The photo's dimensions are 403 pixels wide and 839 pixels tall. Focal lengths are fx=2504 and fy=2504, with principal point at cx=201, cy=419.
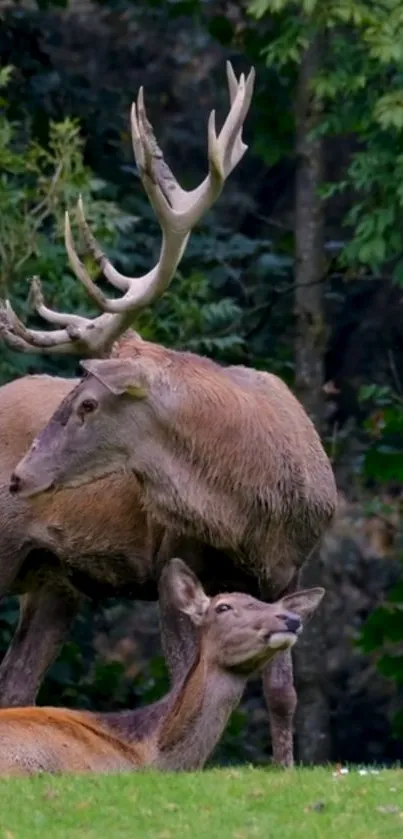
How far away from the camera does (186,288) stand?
16594mm

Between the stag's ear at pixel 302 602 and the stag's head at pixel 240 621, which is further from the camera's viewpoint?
the stag's ear at pixel 302 602

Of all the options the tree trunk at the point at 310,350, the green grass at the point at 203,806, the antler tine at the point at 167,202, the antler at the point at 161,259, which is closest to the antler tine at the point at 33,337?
the antler at the point at 161,259

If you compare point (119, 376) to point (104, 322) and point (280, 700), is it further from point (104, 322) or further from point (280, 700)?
point (280, 700)

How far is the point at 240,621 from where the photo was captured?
1123 cm

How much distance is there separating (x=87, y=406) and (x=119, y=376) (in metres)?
0.23

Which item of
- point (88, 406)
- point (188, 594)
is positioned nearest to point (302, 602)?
point (188, 594)

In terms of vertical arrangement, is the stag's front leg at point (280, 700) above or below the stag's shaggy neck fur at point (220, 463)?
below

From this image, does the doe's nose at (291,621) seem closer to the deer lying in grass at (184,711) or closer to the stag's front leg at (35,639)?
the deer lying in grass at (184,711)

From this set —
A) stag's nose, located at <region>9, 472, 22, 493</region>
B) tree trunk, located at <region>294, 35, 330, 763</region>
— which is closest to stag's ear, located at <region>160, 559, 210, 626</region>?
stag's nose, located at <region>9, 472, 22, 493</region>

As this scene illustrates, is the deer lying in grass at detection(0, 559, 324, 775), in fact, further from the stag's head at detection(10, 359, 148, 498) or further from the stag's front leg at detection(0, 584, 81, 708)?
the stag's front leg at detection(0, 584, 81, 708)

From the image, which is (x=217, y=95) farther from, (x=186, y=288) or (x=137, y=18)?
(x=186, y=288)

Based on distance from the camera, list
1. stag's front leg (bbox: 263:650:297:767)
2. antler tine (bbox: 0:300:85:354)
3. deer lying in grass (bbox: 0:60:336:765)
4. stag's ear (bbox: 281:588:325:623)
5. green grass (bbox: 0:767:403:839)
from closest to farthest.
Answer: green grass (bbox: 0:767:403:839) → stag's ear (bbox: 281:588:325:623) → deer lying in grass (bbox: 0:60:336:765) → stag's front leg (bbox: 263:650:297:767) → antler tine (bbox: 0:300:85:354)

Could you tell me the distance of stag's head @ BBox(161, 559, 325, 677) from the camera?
437 inches

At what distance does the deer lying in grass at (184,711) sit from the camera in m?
10.5
